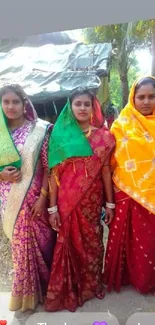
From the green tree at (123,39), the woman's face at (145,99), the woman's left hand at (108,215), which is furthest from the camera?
the green tree at (123,39)

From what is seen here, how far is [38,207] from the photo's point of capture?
3.26 feet

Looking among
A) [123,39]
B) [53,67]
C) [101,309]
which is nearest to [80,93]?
[123,39]

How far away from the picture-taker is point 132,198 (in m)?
1.01

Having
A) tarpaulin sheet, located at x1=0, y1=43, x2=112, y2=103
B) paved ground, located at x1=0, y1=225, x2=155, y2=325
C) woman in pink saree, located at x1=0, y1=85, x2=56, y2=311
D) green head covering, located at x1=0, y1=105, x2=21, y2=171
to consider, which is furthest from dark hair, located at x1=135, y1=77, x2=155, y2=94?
paved ground, located at x1=0, y1=225, x2=155, y2=325

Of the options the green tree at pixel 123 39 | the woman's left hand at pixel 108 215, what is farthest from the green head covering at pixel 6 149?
the green tree at pixel 123 39

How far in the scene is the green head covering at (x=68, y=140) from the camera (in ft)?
3.12

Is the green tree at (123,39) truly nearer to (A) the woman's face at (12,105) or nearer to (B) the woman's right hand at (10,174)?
(A) the woman's face at (12,105)

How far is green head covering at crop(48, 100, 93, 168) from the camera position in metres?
0.95

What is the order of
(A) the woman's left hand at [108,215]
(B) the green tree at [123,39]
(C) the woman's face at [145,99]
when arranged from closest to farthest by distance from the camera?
1. (C) the woman's face at [145,99]
2. (A) the woman's left hand at [108,215]
3. (B) the green tree at [123,39]

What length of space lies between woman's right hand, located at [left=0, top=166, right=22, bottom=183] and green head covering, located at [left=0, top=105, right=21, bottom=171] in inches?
0.6

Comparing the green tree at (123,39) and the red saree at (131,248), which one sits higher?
the green tree at (123,39)

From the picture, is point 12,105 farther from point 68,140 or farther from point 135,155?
point 135,155

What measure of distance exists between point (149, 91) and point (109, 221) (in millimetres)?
421

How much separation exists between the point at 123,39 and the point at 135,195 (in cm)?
71
